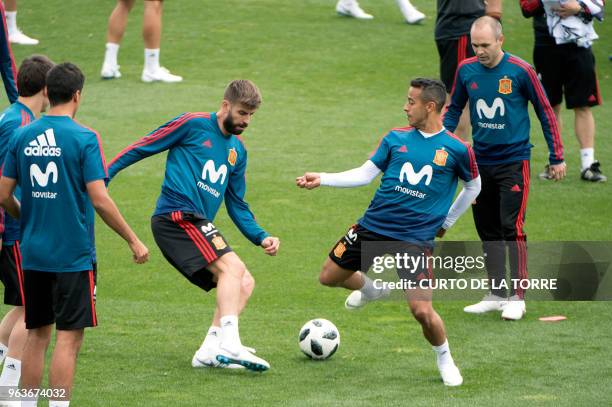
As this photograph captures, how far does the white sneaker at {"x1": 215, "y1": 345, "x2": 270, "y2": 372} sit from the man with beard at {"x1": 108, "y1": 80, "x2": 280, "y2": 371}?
0.16 feet

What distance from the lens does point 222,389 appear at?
267 inches

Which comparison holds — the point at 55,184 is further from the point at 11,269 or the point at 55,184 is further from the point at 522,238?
the point at 522,238

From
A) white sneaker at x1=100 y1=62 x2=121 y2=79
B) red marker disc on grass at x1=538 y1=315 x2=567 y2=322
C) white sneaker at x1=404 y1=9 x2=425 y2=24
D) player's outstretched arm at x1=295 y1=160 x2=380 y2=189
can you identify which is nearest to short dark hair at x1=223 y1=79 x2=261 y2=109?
player's outstretched arm at x1=295 y1=160 x2=380 y2=189

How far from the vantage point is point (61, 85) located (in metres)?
5.93

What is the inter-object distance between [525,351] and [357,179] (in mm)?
1767

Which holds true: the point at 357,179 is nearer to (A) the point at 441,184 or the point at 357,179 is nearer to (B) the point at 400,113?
(A) the point at 441,184

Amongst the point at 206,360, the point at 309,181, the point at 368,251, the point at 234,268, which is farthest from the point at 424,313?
the point at 206,360

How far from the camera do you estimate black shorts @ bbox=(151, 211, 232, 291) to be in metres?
7.16

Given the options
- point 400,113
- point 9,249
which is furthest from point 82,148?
point 400,113

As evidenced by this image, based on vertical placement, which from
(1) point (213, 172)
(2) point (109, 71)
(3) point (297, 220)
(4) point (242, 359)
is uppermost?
(1) point (213, 172)

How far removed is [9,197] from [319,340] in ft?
7.84

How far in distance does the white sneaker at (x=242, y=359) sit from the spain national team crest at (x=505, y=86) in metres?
3.08

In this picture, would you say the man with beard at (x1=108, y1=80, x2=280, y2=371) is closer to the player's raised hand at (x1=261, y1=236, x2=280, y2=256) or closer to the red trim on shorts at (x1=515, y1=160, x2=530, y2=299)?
the player's raised hand at (x1=261, y1=236, x2=280, y2=256)

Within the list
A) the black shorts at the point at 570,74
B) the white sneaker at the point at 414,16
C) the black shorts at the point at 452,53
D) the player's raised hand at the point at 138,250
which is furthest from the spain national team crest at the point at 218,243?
the white sneaker at the point at 414,16
